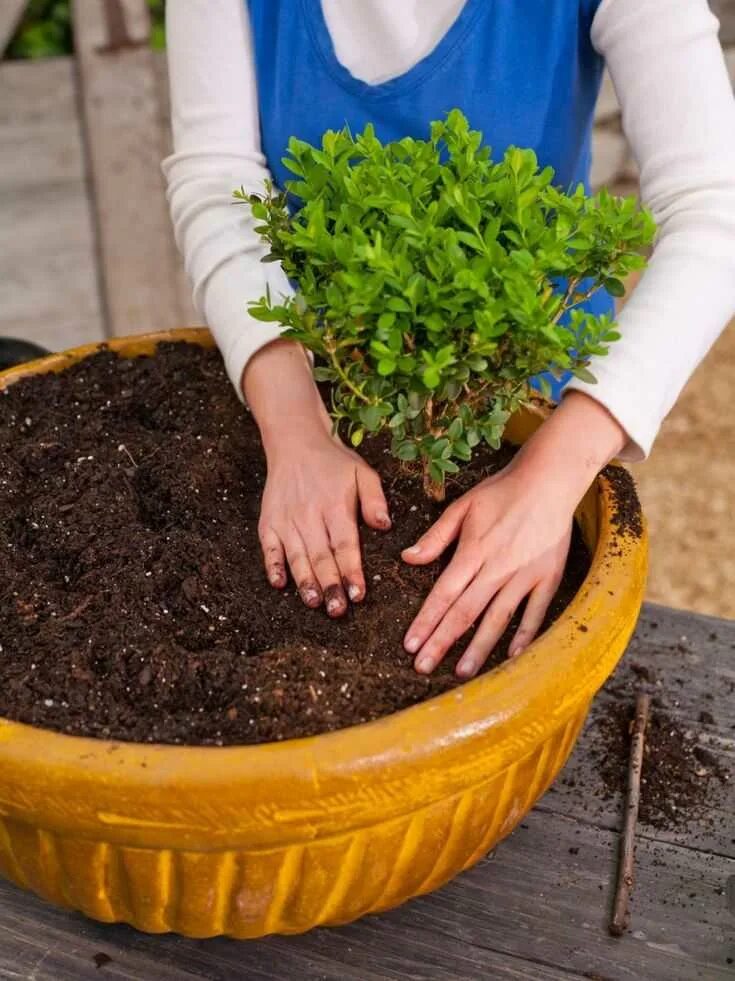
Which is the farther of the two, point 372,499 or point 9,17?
point 9,17

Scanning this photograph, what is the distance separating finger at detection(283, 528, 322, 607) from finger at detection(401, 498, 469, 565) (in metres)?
0.09

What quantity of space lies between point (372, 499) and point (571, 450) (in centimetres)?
21

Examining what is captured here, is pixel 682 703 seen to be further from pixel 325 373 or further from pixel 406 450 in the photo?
pixel 325 373

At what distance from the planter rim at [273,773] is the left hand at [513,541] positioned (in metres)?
0.14

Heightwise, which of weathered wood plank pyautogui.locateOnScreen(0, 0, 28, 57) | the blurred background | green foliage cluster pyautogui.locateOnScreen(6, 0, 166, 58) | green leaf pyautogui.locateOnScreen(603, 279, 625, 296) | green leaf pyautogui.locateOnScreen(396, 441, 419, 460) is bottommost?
the blurred background

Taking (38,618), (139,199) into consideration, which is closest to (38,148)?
(139,199)

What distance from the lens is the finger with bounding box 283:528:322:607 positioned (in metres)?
1.03

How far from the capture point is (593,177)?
11.5 ft

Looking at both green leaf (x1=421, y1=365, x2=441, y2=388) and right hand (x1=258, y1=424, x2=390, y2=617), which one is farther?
right hand (x1=258, y1=424, x2=390, y2=617)

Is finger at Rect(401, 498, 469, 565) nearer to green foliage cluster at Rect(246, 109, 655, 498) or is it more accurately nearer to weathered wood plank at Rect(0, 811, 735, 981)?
green foliage cluster at Rect(246, 109, 655, 498)

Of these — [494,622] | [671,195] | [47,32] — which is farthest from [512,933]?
[47,32]

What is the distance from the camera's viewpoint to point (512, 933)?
969 mm

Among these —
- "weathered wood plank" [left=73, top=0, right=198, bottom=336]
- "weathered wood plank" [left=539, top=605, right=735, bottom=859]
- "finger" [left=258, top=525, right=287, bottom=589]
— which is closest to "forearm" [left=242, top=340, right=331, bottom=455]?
"finger" [left=258, top=525, right=287, bottom=589]

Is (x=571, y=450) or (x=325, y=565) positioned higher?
(x=571, y=450)
